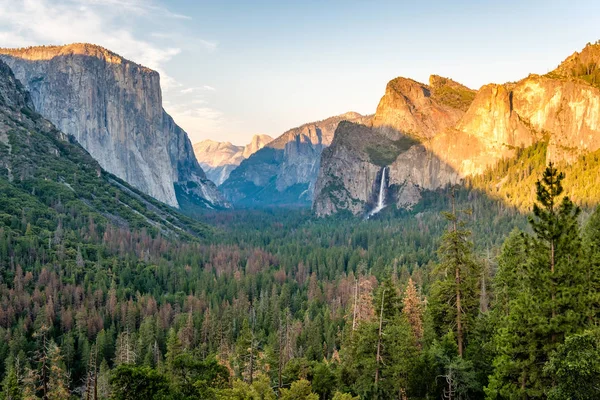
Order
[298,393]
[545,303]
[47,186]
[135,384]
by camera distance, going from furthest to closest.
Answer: [47,186]
[135,384]
[298,393]
[545,303]

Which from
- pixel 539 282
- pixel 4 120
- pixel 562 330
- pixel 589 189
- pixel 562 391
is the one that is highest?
pixel 4 120

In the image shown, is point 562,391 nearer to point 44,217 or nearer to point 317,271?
point 317,271

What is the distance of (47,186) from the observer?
529 feet

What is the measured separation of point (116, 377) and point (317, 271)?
334 feet

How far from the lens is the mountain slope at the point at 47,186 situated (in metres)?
141

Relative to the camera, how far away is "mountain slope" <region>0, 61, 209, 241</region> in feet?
462

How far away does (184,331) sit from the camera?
8012 cm

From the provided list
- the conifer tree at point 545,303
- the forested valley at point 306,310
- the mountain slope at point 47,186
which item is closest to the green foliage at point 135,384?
the forested valley at point 306,310

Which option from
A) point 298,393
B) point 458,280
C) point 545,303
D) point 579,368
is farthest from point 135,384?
point 579,368

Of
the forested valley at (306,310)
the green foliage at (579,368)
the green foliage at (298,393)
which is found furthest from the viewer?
the green foliage at (298,393)

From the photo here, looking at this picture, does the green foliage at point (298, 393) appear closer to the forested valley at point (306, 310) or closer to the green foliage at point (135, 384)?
the forested valley at point (306, 310)

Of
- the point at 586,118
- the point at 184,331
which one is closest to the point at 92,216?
the point at 184,331

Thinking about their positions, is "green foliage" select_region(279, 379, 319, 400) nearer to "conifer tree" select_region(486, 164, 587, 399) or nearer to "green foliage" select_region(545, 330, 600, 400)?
"conifer tree" select_region(486, 164, 587, 399)

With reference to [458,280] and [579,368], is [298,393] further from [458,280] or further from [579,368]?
[579,368]
